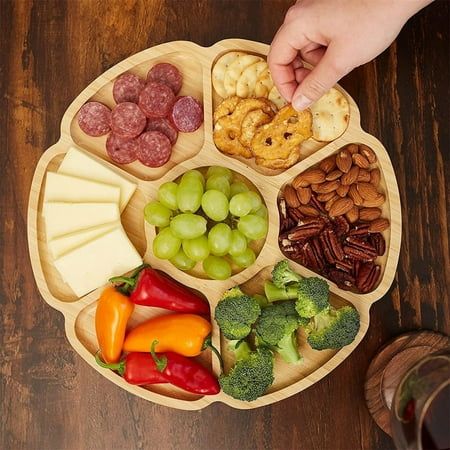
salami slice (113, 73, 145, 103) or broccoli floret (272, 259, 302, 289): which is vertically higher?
salami slice (113, 73, 145, 103)

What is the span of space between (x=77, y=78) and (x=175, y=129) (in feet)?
1.26

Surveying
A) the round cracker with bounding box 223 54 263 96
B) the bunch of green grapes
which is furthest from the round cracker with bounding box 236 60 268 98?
the bunch of green grapes

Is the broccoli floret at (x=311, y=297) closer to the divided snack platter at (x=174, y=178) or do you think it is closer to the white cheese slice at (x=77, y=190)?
the divided snack platter at (x=174, y=178)

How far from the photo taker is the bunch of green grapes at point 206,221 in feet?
5.34

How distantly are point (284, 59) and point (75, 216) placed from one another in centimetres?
75

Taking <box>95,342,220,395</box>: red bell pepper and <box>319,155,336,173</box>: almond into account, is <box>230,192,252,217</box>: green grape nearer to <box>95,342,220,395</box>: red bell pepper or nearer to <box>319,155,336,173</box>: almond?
<box>319,155,336,173</box>: almond

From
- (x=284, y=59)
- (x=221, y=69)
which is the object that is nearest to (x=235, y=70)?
(x=221, y=69)

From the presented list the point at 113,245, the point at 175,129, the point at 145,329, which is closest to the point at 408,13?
the point at 175,129

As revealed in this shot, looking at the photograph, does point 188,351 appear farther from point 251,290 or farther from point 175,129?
point 175,129

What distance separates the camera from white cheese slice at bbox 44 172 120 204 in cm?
174

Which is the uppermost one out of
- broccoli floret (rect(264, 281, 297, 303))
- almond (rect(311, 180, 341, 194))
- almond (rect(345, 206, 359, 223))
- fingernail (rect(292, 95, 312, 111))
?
fingernail (rect(292, 95, 312, 111))

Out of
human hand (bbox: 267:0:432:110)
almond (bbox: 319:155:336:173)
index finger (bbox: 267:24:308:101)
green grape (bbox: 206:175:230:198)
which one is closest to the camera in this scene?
human hand (bbox: 267:0:432:110)

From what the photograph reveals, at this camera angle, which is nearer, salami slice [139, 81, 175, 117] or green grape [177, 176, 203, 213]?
green grape [177, 176, 203, 213]

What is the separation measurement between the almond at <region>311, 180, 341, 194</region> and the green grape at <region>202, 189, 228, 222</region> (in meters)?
0.30
